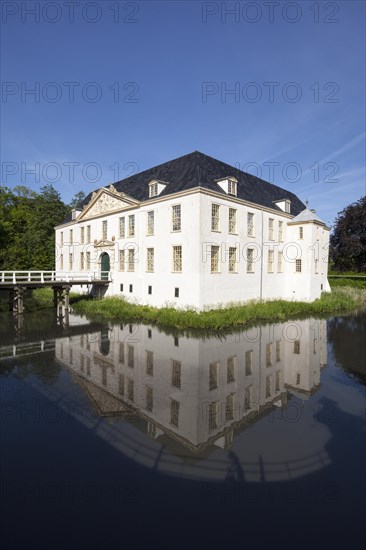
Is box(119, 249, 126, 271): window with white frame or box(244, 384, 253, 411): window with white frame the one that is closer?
box(244, 384, 253, 411): window with white frame

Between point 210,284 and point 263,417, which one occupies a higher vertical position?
point 210,284

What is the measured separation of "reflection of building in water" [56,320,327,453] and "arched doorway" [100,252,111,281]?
12165 millimetres

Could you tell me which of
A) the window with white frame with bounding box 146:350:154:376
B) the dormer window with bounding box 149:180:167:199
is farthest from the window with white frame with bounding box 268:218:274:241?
the window with white frame with bounding box 146:350:154:376

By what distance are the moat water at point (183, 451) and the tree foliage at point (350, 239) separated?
3244cm

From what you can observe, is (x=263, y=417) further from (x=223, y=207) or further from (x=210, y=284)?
(x=223, y=207)

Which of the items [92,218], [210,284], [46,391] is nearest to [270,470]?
[46,391]

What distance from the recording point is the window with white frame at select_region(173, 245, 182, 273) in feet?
70.0

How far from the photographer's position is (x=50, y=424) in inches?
271

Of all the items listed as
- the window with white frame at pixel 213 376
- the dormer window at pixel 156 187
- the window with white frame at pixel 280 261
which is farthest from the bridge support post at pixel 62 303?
the window with white frame at pixel 280 261

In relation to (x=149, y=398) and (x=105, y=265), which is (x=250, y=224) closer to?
(x=105, y=265)

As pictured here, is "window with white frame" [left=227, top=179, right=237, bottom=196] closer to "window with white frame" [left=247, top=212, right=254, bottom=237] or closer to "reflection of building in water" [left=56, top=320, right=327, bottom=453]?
"window with white frame" [left=247, top=212, right=254, bottom=237]

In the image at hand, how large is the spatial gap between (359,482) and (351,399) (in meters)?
3.79

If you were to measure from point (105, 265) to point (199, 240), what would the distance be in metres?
11.7

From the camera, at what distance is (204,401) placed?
805cm
